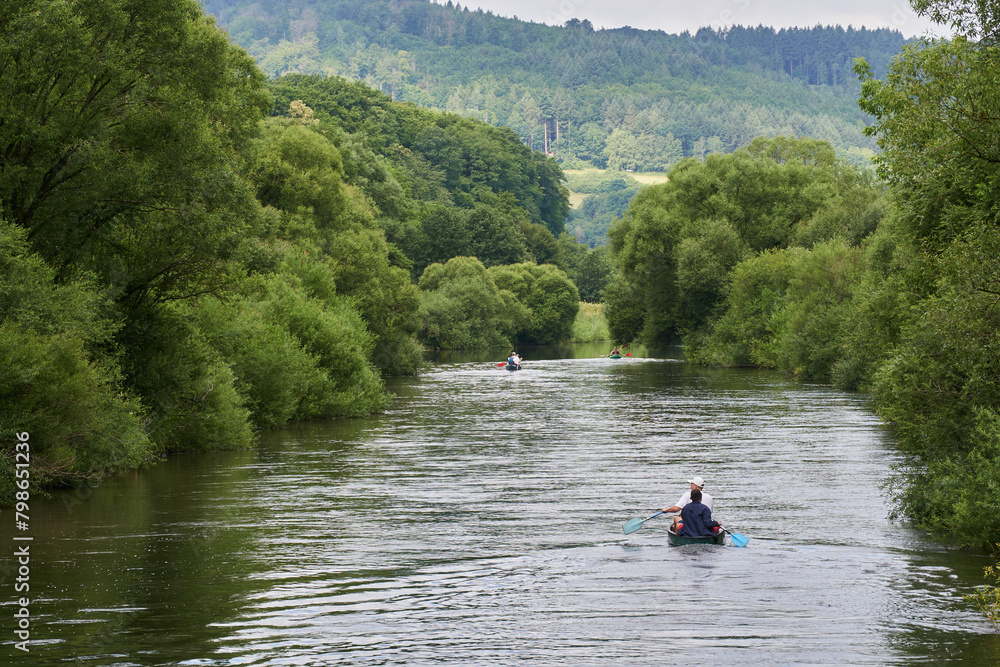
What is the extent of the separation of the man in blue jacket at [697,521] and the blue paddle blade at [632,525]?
3.39 feet

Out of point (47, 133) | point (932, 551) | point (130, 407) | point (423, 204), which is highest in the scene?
point (423, 204)

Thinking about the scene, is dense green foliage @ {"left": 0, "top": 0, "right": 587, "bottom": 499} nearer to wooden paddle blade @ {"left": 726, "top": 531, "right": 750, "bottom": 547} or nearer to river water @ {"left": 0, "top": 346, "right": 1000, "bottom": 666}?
river water @ {"left": 0, "top": 346, "right": 1000, "bottom": 666}

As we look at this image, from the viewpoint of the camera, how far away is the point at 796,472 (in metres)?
27.8

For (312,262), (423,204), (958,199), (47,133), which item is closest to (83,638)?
(47,133)

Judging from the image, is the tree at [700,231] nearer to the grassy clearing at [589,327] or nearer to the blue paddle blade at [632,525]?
the grassy clearing at [589,327]

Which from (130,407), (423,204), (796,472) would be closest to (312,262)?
(130,407)

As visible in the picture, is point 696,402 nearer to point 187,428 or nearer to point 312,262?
point 312,262

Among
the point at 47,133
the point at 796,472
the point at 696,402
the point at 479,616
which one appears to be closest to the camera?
the point at 479,616

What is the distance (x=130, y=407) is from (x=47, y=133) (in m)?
7.03

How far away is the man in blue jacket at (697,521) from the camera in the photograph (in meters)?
19.6

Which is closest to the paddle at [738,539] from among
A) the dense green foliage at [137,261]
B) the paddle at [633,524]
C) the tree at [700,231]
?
the paddle at [633,524]

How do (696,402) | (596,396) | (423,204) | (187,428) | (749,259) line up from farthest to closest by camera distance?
(423,204), (749,259), (596,396), (696,402), (187,428)

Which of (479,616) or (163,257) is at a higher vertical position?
(163,257)

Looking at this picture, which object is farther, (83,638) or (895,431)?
(895,431)
